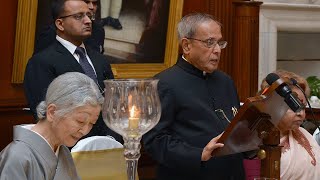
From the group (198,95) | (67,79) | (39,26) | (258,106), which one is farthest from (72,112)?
(39,26)

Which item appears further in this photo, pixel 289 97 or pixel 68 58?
pixel 68 58

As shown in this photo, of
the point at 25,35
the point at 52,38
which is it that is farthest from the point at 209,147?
the point at 25,35

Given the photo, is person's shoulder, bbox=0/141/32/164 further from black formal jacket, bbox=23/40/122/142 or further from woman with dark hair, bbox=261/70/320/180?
woman with dark hair, bbox=261/70/320/180

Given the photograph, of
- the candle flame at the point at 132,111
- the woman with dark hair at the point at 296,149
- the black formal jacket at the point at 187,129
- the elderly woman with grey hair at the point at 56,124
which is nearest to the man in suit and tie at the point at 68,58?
the black formal jacket at the point at 187,129

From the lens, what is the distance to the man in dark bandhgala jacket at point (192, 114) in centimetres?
352

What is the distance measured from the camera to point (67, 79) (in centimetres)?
285

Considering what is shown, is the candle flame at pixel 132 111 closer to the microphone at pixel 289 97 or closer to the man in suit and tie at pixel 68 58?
the microphone at pixel 289 97

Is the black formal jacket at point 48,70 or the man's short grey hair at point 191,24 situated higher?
the man's short grey hair at point 191,24

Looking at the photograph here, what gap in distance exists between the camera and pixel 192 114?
11.8ft

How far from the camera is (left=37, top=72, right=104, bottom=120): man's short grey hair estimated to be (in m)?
2.81

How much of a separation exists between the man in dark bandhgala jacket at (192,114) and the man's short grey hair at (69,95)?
29.3 inches

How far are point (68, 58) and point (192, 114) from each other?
1.00 m

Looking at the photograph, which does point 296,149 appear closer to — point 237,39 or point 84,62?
point 84,62

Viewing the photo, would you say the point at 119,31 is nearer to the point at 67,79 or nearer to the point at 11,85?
the point at 11,85
